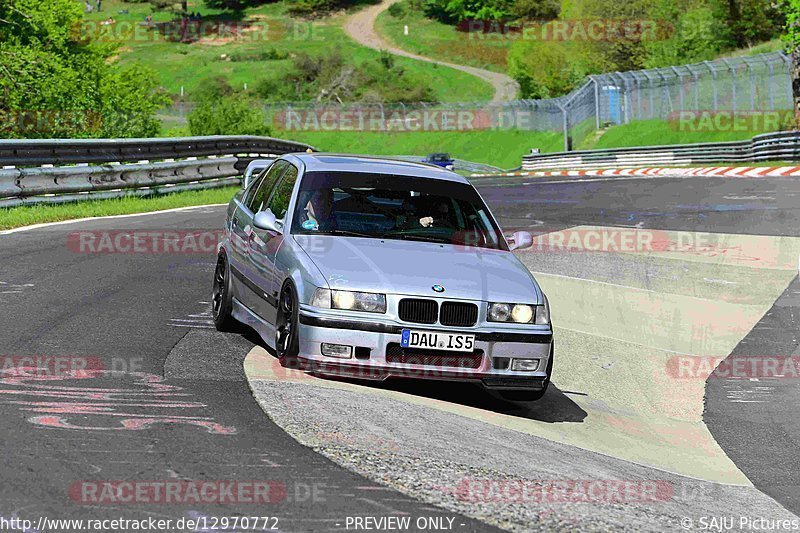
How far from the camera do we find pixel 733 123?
54312 millimetres

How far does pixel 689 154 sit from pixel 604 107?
20.5 metres

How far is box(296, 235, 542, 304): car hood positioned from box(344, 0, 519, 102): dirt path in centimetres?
10233

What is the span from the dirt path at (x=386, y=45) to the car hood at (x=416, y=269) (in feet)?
336

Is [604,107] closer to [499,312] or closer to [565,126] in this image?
[565,126]

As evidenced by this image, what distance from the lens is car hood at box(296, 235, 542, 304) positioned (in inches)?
316

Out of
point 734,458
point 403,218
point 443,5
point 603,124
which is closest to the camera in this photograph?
point 734,458

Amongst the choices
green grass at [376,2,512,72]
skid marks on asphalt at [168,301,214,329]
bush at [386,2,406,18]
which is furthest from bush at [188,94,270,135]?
bush at [386,2,406,18]

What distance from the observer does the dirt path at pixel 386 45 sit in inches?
4545

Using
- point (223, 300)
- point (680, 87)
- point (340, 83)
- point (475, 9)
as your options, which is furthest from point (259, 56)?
point (223, 300)

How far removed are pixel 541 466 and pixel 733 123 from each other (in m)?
50.4

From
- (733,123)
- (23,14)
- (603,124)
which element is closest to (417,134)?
(603,124)

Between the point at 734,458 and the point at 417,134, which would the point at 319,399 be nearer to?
the point at 734,458

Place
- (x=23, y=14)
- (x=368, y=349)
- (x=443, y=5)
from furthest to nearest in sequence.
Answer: (x=443, y=5) < (x=23, y=14) < (x=368, y=349)

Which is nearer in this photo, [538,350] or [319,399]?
[319,399]
